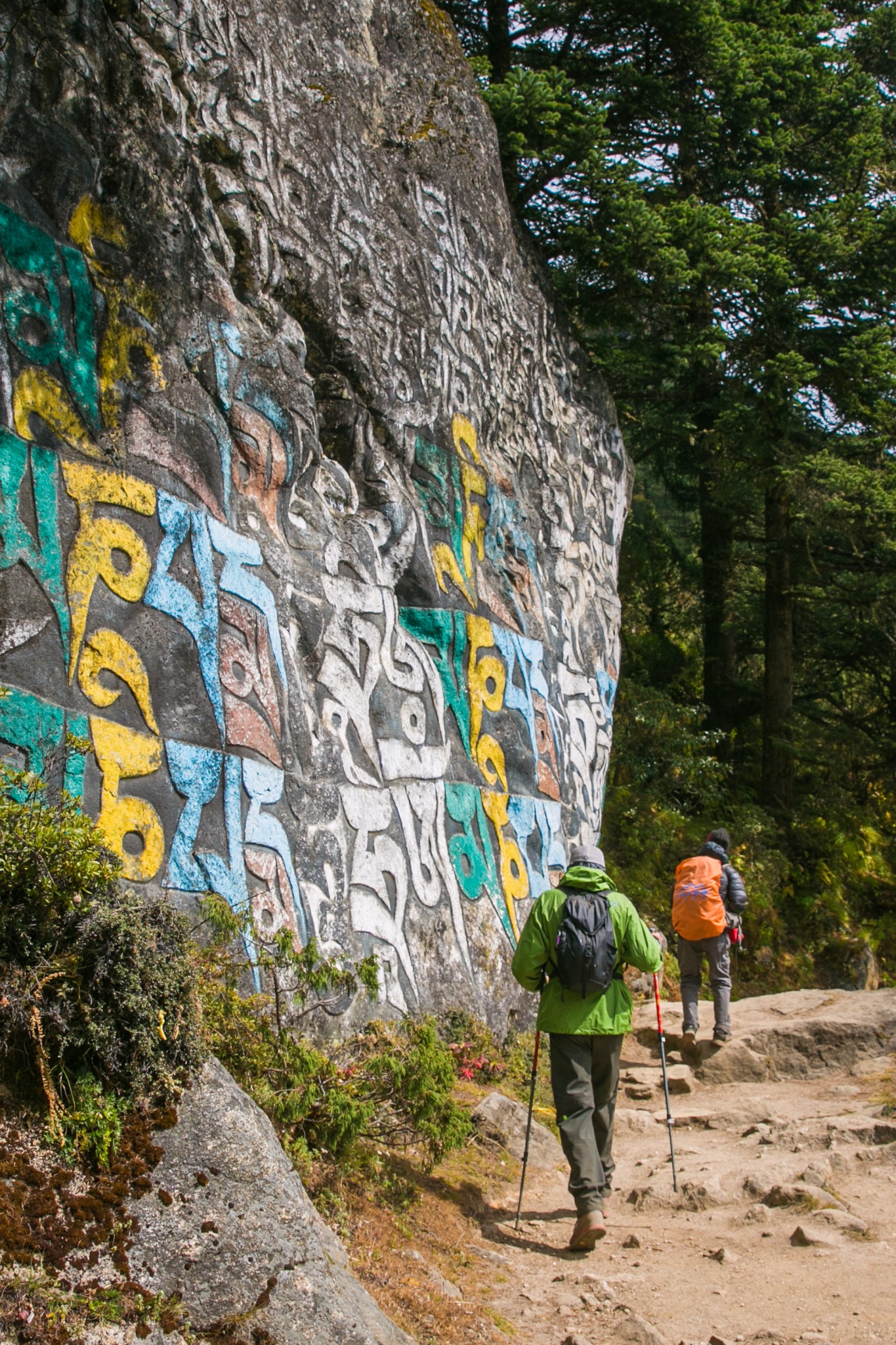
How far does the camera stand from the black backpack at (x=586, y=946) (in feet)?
18.4

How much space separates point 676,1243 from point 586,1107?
702 millimetres

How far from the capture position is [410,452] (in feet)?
31.0

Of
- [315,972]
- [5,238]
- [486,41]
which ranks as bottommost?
[315,972]

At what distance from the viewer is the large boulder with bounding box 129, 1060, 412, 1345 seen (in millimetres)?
3264

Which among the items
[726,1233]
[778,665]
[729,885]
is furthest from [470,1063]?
[778,665]

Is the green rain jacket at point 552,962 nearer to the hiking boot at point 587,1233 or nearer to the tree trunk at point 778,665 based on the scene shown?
the hiking boot at point 587,1233

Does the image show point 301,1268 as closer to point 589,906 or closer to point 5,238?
point 589,906

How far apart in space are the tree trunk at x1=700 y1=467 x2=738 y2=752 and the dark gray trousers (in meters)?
12.4

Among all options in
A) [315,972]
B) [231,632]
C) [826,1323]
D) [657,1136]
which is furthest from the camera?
[657,1136]

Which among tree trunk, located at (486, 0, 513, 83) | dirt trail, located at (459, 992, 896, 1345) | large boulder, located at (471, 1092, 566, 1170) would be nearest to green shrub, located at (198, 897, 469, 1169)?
dirt trail, located at (459, 992, 896, 1345)

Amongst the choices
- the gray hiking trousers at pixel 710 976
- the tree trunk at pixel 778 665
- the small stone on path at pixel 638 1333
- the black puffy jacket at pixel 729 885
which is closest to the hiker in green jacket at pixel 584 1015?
the small stone on path at pixel 638 1333

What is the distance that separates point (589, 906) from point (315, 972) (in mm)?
1395

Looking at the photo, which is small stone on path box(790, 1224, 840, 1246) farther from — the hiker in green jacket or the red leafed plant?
the red leafed plant

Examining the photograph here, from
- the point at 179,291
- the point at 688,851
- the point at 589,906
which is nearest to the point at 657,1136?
the point at 589,906
